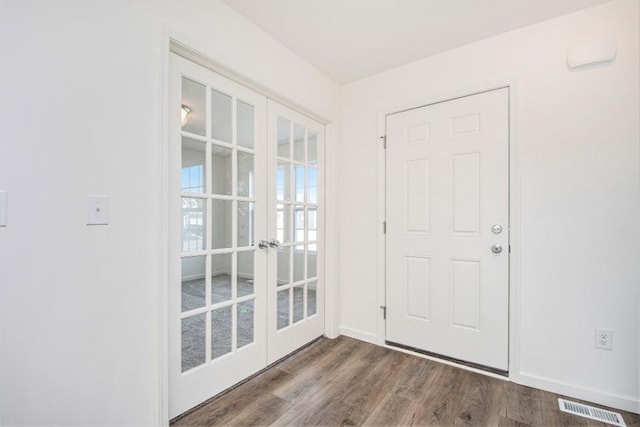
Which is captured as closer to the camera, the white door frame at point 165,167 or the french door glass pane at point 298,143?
the white door frame at point 165,167

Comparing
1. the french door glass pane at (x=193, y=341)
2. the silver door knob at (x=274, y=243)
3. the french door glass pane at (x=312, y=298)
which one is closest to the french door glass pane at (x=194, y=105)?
the silver door knob at (x=274, y=243)

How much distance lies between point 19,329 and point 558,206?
283cm

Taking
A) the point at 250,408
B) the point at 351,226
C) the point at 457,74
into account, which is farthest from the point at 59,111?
the point at 457,74

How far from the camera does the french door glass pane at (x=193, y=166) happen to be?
5.54ft

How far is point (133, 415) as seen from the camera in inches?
55.1

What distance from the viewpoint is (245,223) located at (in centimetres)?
204

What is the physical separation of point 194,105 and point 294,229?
1.19 m

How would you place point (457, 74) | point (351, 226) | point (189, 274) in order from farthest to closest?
point (351, 226)
point (457, 74)
point (189, 274)

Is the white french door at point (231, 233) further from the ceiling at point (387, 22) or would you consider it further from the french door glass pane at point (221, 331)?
the ceiling at point (387, 22)

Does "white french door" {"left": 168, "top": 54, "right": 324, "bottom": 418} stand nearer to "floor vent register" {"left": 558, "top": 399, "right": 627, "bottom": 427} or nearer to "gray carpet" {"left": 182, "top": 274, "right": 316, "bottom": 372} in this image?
"gray carpet" {"left": 182, "top": 274, "right": 316, "bottom": 372}

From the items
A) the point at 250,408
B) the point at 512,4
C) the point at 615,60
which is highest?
the point at 512,4

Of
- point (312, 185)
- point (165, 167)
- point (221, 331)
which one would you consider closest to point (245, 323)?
point (221, 331)

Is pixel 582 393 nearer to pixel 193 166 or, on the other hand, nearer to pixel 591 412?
pixel 591 412

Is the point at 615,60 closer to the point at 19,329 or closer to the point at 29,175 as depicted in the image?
the point at 29,175
